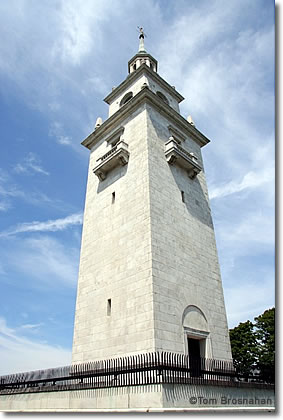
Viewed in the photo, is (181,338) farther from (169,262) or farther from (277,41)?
(277,41)

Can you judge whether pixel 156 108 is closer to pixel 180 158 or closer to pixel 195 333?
pixel 180 158

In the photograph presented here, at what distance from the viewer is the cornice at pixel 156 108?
23177mm

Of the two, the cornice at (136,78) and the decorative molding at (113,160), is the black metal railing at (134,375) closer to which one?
the decorative molding at (113,160)

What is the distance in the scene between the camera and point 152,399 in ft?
35.1

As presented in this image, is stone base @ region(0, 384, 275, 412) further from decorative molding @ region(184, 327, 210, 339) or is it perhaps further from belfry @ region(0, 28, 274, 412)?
decorative molding @ region(184, 327, 210, 339)

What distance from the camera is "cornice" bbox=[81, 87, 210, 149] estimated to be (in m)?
23.2

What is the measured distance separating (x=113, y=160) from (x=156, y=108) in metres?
5.73

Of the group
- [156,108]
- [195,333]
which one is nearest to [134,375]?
[195,333]

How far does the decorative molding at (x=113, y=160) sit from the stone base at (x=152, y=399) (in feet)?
48.1

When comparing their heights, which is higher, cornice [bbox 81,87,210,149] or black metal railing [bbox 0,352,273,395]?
cornice [bbox 81,87,210,149]

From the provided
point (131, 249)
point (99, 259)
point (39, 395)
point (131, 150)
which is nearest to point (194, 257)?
point (131, 249)

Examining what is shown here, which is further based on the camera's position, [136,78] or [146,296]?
[136,78]

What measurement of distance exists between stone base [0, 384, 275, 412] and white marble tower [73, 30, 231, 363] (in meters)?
2.46

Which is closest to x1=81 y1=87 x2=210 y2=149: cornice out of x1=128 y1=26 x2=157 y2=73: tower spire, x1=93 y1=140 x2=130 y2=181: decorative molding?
x1=93 y1=140 x2=130 y2=181: decorative molding
